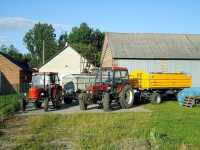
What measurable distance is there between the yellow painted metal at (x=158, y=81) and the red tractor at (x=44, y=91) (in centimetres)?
557

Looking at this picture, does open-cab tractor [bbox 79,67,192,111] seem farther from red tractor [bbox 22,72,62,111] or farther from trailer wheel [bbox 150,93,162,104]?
red tractor [bbox 22,72,62,111]

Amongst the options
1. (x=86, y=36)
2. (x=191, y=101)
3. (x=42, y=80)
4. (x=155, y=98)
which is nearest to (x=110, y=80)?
(x=42, y=80)

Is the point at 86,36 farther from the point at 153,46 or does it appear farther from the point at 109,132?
the point at 109,132

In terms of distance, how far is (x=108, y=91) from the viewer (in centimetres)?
2603

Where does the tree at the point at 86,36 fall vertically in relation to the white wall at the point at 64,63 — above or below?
above

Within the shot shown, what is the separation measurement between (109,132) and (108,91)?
10.4m

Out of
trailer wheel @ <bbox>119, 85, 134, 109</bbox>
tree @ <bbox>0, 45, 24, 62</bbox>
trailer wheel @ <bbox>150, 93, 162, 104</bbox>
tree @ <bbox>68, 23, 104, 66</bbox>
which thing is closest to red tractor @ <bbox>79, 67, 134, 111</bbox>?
trailer wheel @ <bbox>119, 85, 134, 109</bbox>

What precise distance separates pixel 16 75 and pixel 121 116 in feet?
117

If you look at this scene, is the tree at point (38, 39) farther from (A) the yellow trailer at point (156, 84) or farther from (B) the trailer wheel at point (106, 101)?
(B) the trailer wheel at point (106, 101)

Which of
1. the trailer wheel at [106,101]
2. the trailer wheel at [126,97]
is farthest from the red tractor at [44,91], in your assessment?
the trailer wheel at [126,97]

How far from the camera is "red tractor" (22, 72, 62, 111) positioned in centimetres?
2628

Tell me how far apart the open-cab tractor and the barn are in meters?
15.8

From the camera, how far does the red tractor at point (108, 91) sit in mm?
25705

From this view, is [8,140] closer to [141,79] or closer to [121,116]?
[121,116]
